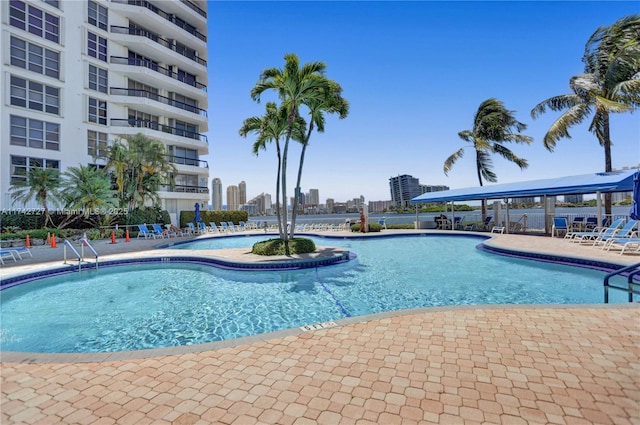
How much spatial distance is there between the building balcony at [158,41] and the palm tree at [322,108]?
2137 centimetres

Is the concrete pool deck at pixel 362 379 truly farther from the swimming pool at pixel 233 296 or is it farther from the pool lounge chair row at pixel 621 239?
the pool lounge chair row at pixel 621 239

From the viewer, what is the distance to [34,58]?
62.2 ft

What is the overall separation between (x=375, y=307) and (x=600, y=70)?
19393 millimetres

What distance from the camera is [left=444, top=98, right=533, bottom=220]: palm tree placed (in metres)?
22.9

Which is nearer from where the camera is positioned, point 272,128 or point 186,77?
point 272,128

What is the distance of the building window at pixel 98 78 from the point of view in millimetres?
22094

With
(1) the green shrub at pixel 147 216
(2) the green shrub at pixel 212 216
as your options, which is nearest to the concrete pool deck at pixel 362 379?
(1) the green shrub at pixel 147 216

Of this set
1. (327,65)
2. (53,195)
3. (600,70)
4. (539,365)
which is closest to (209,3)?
(53,195)

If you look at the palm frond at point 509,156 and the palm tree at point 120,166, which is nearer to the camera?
the palm tree at point 120,166

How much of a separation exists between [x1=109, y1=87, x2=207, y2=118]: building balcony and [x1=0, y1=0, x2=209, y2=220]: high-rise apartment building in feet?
0.28

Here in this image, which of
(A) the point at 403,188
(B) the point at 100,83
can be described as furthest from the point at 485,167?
(A) the point at 403,188

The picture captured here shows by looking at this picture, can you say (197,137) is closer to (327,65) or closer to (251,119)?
(251,119)

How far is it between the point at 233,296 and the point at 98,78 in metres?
24.8

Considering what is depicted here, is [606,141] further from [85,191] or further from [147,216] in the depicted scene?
→ [85,191]
